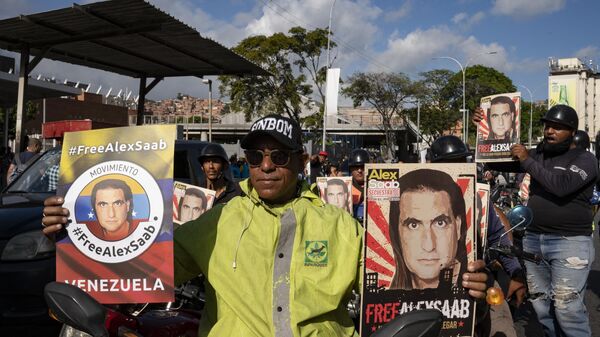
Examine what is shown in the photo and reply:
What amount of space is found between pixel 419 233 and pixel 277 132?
0.75m

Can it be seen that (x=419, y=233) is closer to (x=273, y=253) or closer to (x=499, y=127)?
(x=273, y=253)

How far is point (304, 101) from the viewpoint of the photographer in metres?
42.1

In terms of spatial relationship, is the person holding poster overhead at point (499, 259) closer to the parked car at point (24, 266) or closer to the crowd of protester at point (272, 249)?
the crowd of protester at point (272, 249)

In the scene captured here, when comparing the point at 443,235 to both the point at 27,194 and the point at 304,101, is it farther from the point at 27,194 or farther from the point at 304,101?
the point at 304,101

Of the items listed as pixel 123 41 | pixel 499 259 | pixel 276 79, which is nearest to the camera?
pixel 499 259

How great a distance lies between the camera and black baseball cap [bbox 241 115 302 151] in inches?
102

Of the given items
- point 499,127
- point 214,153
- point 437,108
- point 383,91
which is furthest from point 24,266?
point 437,108

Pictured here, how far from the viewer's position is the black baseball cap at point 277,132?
2.59m

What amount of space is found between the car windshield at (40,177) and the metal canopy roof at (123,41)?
2.03 metres

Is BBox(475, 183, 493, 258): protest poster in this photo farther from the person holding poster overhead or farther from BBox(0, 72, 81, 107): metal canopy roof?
BBox(0, 72, 81, 107): metal canopy roof

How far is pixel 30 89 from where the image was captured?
17.7 meters

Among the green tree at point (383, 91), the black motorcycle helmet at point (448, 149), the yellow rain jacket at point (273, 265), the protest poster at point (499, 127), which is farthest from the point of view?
the green tree at point (383, 91)

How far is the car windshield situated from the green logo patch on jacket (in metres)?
4.55

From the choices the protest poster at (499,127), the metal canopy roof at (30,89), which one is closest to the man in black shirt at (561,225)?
the protest poster at (499,127)
